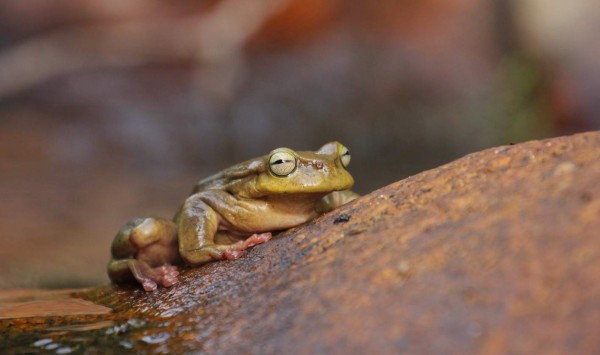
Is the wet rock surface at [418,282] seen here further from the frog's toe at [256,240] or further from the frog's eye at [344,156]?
the frog's eye at [344,156]

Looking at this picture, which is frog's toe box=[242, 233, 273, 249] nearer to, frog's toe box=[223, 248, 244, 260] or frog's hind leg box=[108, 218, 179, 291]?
frog's toe box=[223, 248, 244, 260]

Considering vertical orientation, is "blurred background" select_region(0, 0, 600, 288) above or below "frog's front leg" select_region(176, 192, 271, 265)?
above

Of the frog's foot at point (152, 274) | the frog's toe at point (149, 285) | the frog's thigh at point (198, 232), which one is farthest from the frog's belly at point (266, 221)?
the frog's toe at point (149, 285)

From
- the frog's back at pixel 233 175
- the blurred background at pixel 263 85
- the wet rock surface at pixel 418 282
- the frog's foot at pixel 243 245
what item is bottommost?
the wet rock surface at pixel 418 282

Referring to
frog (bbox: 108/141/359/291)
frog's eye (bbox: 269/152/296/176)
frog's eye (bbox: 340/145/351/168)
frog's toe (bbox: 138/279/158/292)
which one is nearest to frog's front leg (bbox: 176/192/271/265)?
frog (bbox: 108/141/359/291)

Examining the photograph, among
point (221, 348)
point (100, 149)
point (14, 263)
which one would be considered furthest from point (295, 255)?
point (100, 149)

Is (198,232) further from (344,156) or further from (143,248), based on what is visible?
(344,156)

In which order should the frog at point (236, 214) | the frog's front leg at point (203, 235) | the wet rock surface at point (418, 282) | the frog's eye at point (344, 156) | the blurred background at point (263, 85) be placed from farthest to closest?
the blurred background at point (263, 85) < the frog's eye at point (344, 156) < the frog at point (236, 214) < the frog's front leg at point (203, 235) < the wet rock surface at point (418, 282)

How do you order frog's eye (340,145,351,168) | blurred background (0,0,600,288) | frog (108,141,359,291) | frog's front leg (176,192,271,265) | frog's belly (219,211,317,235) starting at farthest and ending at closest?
blurred background (0,0,600,288), frog's eye (340,145,351,168), frog's belly (219,211,317,235), frog (108,141,359,291), frog's front leg (176,192,271,265)
